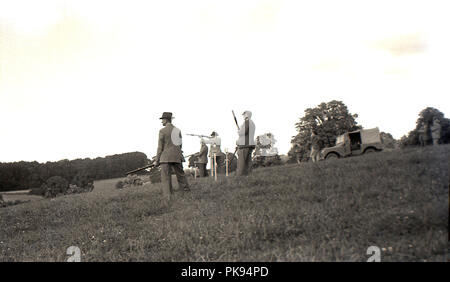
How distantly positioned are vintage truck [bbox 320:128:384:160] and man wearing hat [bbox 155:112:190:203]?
41.5 feet

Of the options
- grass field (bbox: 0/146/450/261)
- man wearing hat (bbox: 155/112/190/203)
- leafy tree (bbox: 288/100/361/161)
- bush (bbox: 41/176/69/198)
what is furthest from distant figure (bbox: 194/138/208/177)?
bush (bbox: 41/176/69/198)

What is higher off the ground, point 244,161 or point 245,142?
point 245,142

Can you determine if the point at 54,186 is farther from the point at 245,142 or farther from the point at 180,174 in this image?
the point at 245,142

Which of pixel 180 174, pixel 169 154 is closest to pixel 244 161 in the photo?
pixel 180 174

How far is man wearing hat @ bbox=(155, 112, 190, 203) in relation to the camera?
35.3 ft

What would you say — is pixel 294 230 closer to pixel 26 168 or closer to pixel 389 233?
pixel 389 233

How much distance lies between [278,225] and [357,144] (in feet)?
55.1

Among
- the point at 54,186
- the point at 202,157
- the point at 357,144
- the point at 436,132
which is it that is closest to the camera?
the point at 436,132

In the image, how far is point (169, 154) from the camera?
10.8 metres

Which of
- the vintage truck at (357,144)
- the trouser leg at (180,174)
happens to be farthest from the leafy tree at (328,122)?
the trouser leg at (180,174)

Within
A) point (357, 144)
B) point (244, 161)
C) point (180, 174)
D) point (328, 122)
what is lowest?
point (180, 174)

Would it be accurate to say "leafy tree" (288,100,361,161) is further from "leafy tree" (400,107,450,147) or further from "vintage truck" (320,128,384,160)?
"leafy tree" (400,107,450,147)
